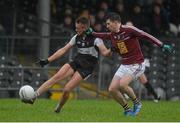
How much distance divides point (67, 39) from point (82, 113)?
765cm

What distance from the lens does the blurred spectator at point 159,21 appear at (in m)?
26.2

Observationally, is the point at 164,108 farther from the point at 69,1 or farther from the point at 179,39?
the point at 69,1

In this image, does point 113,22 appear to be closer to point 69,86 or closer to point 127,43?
point 127,43

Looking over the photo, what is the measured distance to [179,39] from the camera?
25.2 metres

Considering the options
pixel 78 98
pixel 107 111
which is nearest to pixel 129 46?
pixel 107 111

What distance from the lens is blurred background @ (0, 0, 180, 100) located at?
78.7ft

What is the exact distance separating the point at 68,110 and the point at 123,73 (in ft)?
6.13

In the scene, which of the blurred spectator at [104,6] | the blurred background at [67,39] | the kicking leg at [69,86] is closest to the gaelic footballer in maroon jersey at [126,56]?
the kicking leg at [69,86]

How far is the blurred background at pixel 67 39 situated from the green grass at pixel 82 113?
3.96 meters

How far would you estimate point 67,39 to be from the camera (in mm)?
24109

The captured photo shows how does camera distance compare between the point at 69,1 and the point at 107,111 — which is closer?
the point at 107,111

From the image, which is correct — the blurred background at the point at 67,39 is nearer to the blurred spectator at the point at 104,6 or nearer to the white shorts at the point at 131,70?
the blurred spectator at the point at 104,6

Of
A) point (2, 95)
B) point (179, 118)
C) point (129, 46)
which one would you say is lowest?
point (2, 95)

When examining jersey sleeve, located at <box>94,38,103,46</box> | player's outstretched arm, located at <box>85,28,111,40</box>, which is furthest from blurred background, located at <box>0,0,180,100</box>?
player's outstretched arm, located at <box>85,28,111,40</box>
